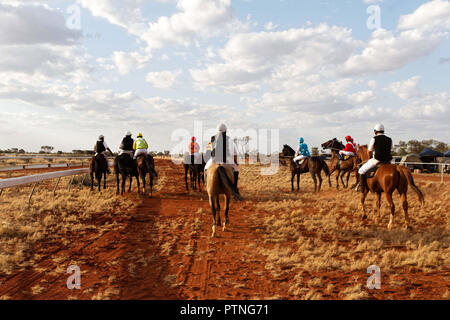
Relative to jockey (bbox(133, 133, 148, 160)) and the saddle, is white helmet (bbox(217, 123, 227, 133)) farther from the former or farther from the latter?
jockey (bbox(133, 133, 148, 160))

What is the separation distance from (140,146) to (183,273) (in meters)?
10.7

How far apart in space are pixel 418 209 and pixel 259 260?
30.4 ft

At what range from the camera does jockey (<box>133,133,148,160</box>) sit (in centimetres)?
1496

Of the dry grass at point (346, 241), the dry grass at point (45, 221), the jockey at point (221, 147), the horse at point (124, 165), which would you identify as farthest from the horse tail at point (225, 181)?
the horse at point (124, 165)

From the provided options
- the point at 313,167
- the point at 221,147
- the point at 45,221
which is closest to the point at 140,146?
the point at 45,221

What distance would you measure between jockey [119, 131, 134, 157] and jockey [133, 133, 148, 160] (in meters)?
0.21

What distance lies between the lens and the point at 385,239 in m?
7.79

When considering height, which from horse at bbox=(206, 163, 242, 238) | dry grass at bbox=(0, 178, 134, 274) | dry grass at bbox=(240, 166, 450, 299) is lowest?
dry grass at bbox=(240, 166, 450, 299)

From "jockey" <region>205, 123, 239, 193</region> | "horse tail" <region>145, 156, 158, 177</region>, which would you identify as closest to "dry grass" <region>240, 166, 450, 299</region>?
"jockey" <region>205, 123, 239, 193</region>

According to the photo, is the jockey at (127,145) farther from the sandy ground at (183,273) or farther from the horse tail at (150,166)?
the sandy ground at (183,273)

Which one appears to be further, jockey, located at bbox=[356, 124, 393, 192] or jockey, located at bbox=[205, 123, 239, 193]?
jockey, located at bbox=[356, 124, 393, 192]

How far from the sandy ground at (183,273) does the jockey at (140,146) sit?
696 cm

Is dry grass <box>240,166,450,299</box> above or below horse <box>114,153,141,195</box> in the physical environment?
below

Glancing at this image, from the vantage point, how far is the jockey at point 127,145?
48.1 feet
